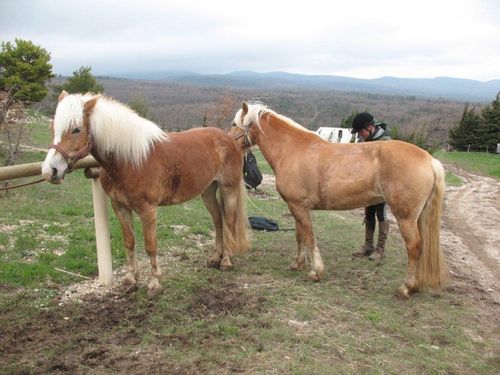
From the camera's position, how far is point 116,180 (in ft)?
14.4

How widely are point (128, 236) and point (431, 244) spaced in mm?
3480

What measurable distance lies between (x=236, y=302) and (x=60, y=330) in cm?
170

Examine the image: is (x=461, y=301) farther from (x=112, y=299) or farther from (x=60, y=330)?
(x=60, y=330)

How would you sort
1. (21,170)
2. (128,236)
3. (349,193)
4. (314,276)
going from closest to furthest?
(21,170)
(128,236)
(349,193)
(314,276)

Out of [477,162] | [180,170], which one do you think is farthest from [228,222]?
[477,162]

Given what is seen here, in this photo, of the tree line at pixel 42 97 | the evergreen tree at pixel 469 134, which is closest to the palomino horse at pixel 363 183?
the tree line at pixel 42 97

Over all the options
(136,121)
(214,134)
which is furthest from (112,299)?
(214,134)

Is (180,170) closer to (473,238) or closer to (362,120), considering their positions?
(362,120)

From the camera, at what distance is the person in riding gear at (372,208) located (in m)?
6.34

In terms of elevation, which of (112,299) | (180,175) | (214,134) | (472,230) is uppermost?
(214,134)

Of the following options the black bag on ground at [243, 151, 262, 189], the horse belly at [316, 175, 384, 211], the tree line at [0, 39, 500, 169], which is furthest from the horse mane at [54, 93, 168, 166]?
the tree line at [0, 39, 500, 169]

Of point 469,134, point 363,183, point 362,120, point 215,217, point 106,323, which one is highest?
point 362,120

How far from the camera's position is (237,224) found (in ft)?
19.9

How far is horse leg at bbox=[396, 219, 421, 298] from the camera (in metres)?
4.96
